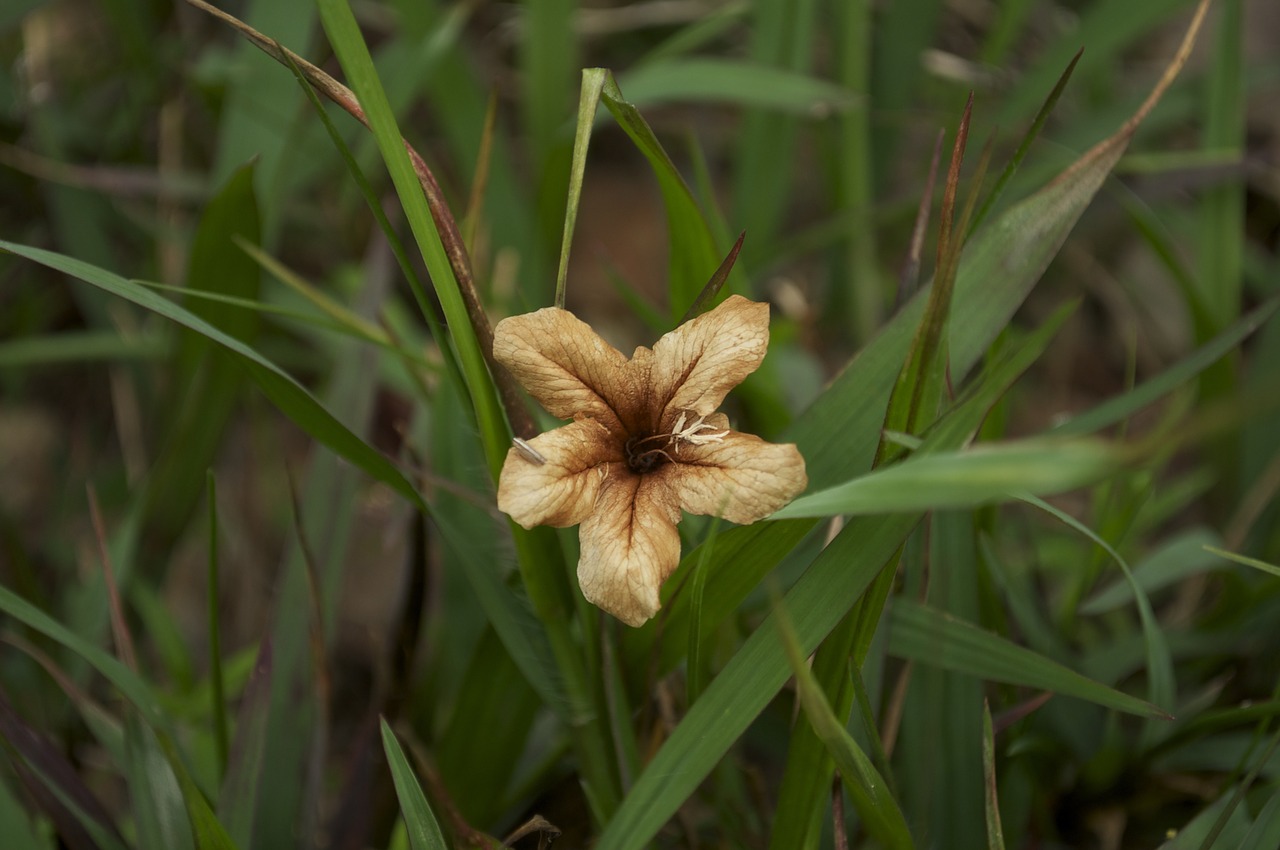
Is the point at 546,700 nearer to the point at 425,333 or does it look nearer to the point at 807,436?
the point at 807,436

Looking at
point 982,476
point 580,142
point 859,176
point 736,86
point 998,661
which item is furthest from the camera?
point 859,176

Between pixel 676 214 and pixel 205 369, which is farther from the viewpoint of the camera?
pixel 205 369

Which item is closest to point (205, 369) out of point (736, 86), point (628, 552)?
point (736, 86)

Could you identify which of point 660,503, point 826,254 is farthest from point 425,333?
point 660,503

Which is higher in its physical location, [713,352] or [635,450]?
[713,352]

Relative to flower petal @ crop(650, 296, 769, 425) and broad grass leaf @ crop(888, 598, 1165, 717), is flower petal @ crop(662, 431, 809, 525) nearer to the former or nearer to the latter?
flower petal @ crop(650, 296, 769, 425)

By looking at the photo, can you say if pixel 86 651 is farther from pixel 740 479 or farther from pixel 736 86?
pixel 736 86

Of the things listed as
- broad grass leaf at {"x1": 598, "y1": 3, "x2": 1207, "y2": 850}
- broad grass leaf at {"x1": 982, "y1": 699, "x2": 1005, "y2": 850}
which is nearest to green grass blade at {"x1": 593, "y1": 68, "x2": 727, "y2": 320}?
broad grass leaf at {"x1": 598, "y1": 3, "x2": 1207, "y2": 850}
